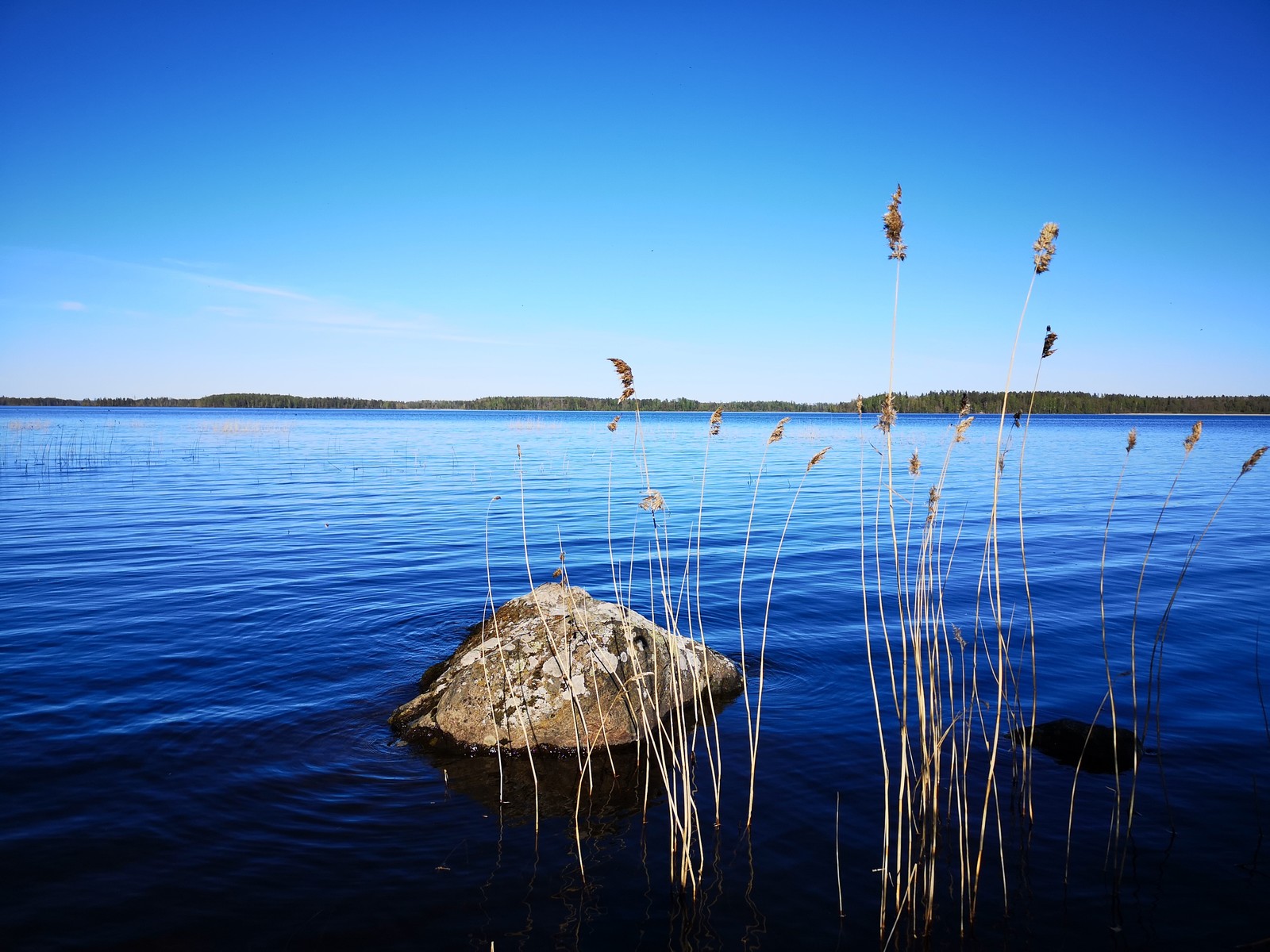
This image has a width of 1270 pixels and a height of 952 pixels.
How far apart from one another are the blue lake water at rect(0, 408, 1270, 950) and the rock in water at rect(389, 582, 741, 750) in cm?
39

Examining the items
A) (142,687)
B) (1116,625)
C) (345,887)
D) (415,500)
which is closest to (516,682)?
(345,887)

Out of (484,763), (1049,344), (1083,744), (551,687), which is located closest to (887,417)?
(1049,344)

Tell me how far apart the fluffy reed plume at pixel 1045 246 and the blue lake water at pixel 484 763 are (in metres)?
2.07

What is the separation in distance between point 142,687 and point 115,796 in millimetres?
2415

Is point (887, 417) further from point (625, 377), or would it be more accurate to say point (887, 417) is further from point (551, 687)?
point (551, 687)

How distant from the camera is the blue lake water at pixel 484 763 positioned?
419 cm

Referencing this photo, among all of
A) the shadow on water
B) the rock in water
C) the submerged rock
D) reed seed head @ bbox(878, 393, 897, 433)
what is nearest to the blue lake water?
the shadow on water

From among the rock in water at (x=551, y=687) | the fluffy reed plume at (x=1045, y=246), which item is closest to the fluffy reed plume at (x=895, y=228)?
the fluffy reed plume at (x=1045, y=246)

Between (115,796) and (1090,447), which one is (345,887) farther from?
(1090,447)

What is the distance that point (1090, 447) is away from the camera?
47.8 metres

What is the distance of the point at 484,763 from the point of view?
19.8 ft

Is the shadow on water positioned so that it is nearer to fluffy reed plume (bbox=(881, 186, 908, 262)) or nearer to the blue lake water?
the blue lake water

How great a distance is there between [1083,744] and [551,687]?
4.41 meters

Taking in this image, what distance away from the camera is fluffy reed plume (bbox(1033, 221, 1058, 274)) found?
387cm
